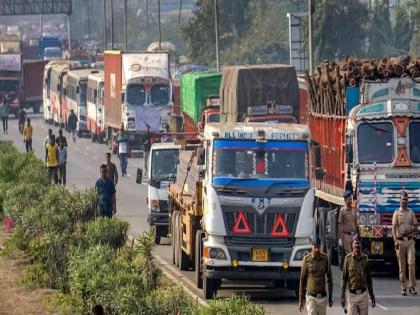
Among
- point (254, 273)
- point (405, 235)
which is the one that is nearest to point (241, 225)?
point (254, 273)

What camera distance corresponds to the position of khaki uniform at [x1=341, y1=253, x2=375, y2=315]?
2036 cm

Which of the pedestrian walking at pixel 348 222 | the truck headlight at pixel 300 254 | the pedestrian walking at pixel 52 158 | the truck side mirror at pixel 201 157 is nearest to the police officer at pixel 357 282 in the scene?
the truck headlight at pixel 300 254

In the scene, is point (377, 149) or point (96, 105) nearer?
point (377, 149)

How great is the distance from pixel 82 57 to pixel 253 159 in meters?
112

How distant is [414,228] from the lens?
25250mm

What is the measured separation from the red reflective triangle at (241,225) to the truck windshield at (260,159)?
2.12 feet

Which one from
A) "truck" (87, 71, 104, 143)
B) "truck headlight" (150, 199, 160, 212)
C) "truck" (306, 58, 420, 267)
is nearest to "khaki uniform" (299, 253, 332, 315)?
"truck" (306, 58, 420, 267)

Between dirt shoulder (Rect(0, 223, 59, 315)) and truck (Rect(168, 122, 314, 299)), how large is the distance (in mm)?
2601

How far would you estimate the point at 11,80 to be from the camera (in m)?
91.9

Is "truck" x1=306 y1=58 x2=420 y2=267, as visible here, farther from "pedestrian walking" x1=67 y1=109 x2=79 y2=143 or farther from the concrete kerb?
"pedestrian walking" x1=67 y1=109 x2=79 y2=143

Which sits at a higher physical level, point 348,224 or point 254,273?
point 348,224

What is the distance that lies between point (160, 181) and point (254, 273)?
866cm

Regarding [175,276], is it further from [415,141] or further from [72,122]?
[72,122]

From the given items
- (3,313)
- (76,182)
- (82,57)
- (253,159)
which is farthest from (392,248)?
(82,57)
